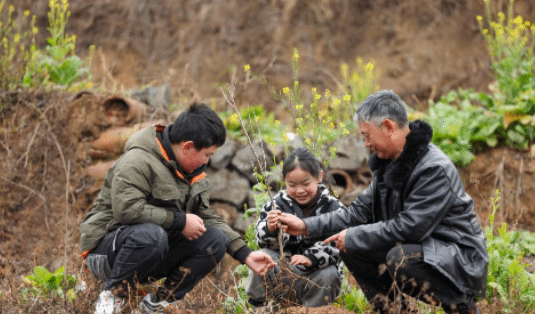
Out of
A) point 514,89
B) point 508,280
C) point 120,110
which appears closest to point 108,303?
point 508,280

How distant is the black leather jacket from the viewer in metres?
3.34

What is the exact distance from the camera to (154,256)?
11.5 feet

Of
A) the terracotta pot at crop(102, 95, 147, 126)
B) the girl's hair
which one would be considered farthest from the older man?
the terracotta pot at crop(102, 95, 147, 126)

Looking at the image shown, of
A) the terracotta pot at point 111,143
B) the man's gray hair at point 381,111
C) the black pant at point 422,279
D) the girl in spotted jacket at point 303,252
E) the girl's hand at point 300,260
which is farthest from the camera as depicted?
the terracotta pot at point 111,143

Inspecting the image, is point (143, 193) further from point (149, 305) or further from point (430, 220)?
point (430, 220)

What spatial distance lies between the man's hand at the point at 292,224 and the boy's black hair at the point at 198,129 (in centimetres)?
60

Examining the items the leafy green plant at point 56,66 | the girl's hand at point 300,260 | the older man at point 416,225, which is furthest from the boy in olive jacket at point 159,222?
the leafy green plant at point 56,66

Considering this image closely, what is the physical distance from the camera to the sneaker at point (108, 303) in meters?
3.42

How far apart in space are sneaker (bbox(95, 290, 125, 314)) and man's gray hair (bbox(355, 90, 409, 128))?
5.68ft

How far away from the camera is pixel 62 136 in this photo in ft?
19.9

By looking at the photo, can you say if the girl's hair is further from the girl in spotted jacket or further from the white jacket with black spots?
the white jacket with black spots

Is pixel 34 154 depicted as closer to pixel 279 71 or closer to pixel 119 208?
pixel 119 208

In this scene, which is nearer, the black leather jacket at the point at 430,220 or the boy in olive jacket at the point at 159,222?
the black leather jacket at the point at 430,220

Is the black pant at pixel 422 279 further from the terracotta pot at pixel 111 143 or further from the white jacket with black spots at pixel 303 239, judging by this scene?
the terracotta pot at pixel 111 143
